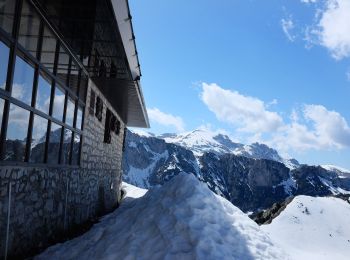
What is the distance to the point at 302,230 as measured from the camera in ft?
51.5

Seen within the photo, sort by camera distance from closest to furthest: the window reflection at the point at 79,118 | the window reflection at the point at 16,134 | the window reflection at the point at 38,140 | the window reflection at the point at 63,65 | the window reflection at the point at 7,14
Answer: the window reflection at the point at 7,14 → the window reflection at the point at 16,134 → the window reflection at the point at 38,140 → the window reflection at the point at 63,65 → the window reflection at the point at 79,118

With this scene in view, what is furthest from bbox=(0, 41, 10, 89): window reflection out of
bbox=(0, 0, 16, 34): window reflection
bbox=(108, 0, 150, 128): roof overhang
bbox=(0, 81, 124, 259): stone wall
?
bbox=(108, 0, 150, 128): roof overhang

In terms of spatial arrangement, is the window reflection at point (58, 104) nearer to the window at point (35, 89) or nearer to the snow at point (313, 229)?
the window at point (35, 89)

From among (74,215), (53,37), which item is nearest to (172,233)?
(53,37)

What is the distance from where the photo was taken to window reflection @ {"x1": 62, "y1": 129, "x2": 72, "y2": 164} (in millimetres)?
9672

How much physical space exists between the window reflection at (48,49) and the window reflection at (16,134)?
4.09ft

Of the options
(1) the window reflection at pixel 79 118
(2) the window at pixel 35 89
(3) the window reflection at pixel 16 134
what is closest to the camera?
(2) the window at pixel 35 89

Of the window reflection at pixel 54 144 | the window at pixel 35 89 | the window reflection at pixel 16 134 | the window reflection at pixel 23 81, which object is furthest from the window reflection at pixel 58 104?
the window reflection at pixel 16 134

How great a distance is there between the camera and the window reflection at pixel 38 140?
7469 mm

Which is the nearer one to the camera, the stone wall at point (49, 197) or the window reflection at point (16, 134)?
the window reflection at point (16, 134)

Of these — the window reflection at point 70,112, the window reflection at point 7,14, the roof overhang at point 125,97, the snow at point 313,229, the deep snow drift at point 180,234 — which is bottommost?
the snow at point 313,229

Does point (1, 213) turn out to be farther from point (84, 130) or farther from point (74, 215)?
point (84, 130)

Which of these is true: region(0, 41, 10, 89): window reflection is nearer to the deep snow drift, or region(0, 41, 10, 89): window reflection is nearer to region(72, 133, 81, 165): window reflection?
the deep snow drift

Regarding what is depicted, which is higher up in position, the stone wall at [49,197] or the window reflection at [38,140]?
the window reflection at [38,140]
